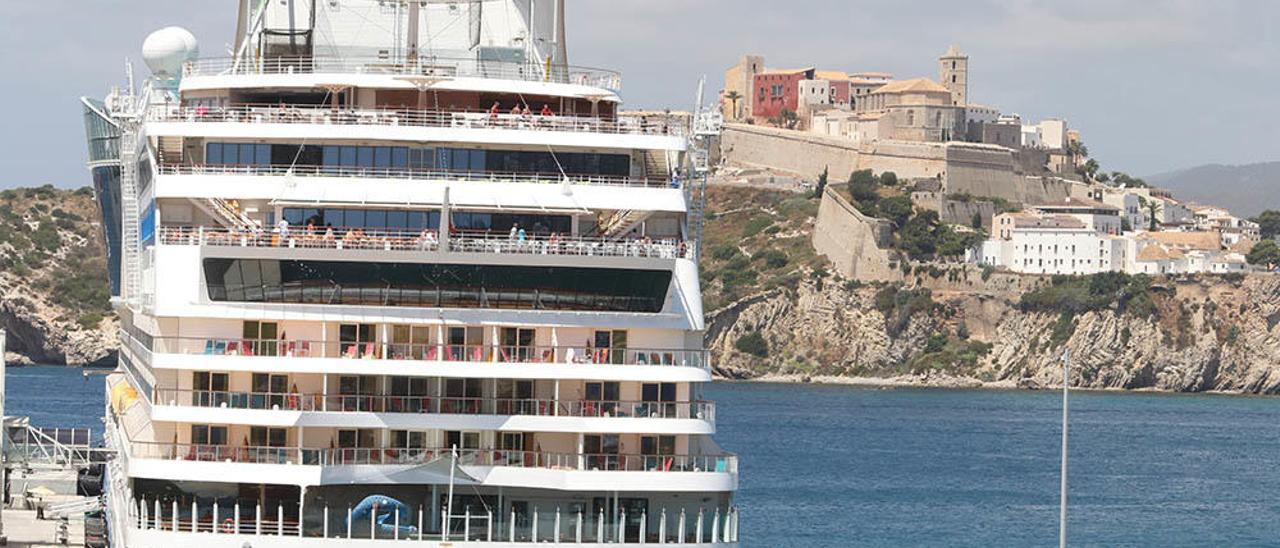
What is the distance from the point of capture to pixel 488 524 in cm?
2794

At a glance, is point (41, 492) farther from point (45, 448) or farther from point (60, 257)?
point (60, 257)

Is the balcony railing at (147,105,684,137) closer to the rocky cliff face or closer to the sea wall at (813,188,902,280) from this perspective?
the rocky cliff face

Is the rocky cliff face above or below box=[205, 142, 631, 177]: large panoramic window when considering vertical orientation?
below

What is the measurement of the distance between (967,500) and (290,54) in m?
52.2

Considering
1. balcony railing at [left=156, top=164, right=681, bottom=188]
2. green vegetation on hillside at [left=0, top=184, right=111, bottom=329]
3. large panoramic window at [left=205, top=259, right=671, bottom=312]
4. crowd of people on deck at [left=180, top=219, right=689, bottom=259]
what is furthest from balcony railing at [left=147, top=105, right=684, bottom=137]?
green vegetation on hillside at [left=0, top=184, right=111, bottom=329]

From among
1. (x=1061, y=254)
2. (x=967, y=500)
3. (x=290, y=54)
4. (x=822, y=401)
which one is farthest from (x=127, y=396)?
(x=1061, y=254)

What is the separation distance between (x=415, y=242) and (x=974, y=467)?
71324 millimetres

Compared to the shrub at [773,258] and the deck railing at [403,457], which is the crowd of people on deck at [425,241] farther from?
the shrub at [773,258]

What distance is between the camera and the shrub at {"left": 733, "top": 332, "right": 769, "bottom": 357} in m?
186

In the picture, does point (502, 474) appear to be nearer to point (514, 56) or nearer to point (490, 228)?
point (490, 228)

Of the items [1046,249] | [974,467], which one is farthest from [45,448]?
[1046,249]

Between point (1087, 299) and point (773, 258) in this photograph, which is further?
point (773, 258)

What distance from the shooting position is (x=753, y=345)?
186 metres

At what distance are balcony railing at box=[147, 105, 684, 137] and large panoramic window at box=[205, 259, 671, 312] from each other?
7.30 ft
